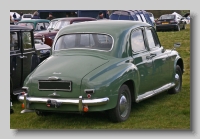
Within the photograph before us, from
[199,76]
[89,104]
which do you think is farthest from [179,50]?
[89,104]

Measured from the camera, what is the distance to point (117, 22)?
321 inches

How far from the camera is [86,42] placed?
25.8 ft

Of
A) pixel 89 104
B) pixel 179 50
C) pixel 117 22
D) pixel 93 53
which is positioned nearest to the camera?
pixel 89 104

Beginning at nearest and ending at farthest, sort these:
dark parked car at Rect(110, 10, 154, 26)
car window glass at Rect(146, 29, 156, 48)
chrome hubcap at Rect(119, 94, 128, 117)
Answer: chrome hubcap at Rect(119, 94, 128, 117) < dark parked car at Rect(110, 10, 154, 26) < car window glass at Rect(146, 29, 156, 48)

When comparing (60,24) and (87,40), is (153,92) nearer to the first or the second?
(87,40)

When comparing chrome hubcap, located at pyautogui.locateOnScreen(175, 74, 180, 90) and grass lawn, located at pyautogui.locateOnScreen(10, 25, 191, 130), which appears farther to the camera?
chrome hubcap, located at pyautogui.locateOnScreen(175, 74, 180, 90)

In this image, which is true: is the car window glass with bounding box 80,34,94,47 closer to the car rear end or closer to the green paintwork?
the green paintwork

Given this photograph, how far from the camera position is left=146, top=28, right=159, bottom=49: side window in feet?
28.4

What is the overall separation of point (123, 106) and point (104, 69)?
0.70 m

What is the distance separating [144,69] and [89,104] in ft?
5.08

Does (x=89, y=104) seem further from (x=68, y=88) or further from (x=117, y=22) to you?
(x=117, y=22)

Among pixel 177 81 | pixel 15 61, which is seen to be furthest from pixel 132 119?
pixel 15 61

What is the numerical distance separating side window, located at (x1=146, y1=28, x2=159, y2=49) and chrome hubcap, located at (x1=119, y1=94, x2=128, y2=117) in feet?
5.11

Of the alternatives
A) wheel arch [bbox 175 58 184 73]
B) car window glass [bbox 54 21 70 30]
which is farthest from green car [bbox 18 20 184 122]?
car window glass [bbox 54 21 70 30]
